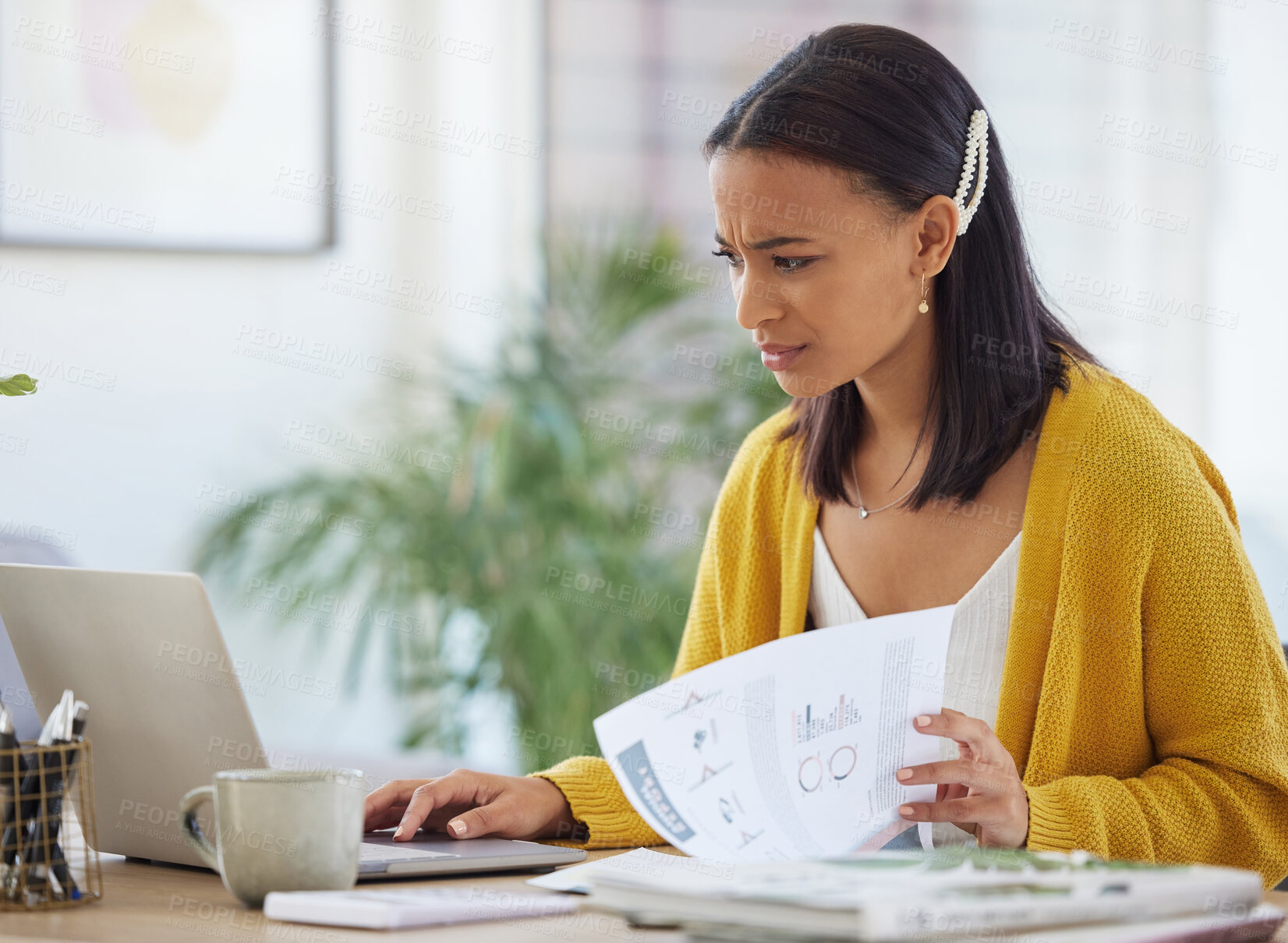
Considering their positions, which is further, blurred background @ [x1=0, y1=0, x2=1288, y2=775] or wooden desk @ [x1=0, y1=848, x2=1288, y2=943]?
blurred background @ [x1=0, y1=0, x2=1288, y2=775]

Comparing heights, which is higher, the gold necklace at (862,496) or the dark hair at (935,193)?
the dark hair at (935,193)

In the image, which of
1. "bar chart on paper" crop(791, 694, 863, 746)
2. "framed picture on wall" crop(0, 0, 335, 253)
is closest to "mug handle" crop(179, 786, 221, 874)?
"bar chart on paper" crop(791, 694, 863, 746)

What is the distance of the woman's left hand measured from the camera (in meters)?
0.98

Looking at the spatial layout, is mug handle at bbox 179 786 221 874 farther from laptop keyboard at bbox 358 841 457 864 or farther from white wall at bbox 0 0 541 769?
white wall at bbox 0 0 541 769

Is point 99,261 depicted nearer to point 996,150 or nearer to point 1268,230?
point 996,150

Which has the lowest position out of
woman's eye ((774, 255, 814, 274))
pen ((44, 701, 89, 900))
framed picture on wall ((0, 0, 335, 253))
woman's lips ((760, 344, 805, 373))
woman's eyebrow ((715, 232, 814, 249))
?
pen ((44, 701, 89, 900))

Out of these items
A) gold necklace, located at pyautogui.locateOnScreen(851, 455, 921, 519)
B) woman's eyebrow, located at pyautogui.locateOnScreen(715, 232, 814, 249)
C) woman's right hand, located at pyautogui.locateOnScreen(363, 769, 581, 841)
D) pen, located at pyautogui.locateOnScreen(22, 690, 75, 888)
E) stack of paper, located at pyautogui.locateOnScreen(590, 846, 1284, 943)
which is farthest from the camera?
gold necklace, located at pyautogui.locateOnScreen(851, 455, 921, 519)

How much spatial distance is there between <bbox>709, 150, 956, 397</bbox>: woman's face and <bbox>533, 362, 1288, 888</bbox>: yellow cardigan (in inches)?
8.1

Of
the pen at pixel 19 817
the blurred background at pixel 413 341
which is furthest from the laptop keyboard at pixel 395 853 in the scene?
the blurred background at pixel 413 341

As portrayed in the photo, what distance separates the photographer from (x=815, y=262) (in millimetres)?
1328

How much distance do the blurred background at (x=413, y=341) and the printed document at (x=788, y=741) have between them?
184 centimetres

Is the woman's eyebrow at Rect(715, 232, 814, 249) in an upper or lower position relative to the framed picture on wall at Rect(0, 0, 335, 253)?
lower

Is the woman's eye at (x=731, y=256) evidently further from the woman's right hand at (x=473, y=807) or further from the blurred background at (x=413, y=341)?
the blurred background at (x=413, y=341)

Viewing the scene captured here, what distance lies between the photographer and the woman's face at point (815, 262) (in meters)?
1.33
